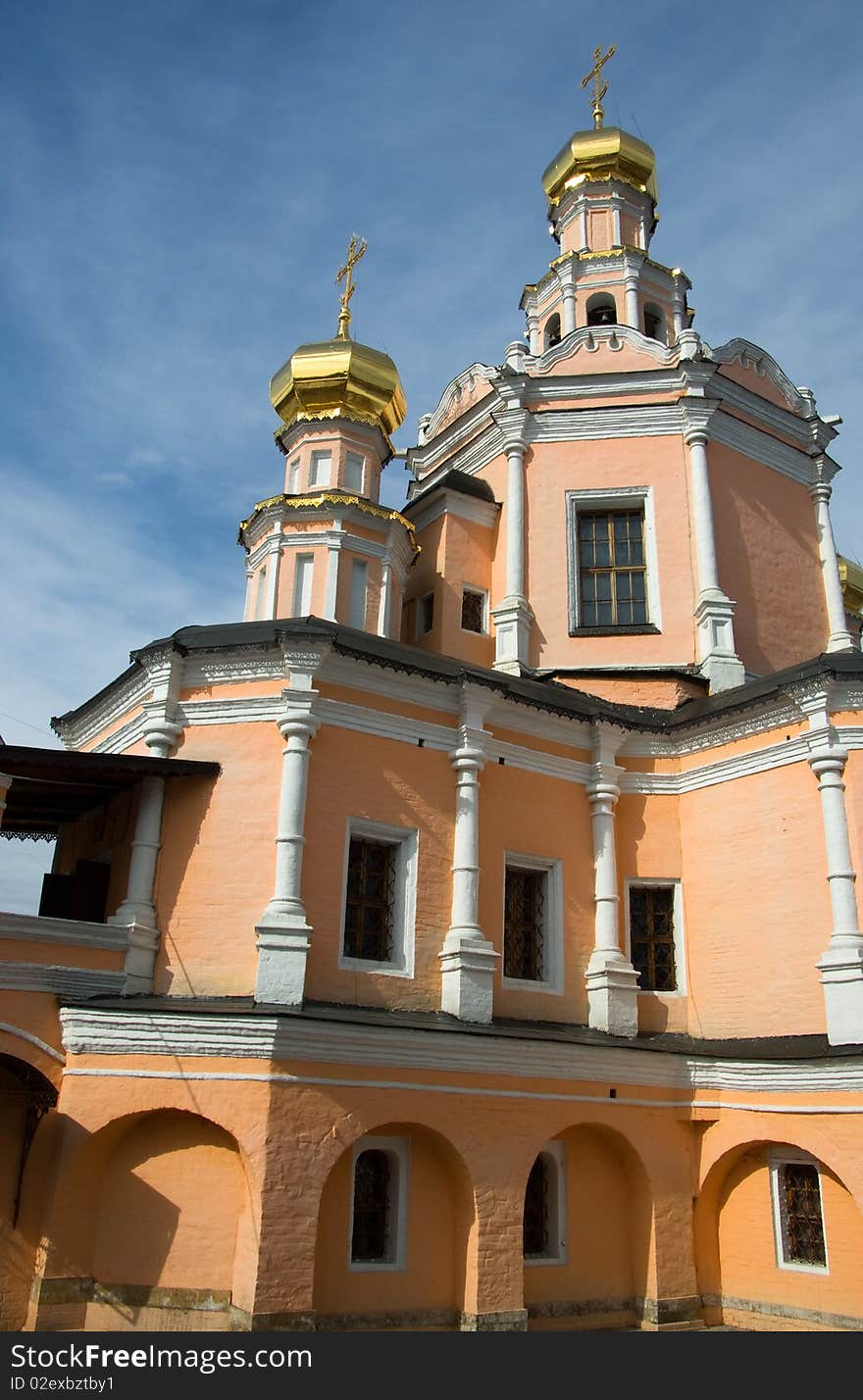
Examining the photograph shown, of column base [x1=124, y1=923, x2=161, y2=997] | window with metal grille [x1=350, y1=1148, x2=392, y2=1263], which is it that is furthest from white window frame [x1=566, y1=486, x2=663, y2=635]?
window with metal grille [x1=350, y1=1148, x2=392, y2=1263]

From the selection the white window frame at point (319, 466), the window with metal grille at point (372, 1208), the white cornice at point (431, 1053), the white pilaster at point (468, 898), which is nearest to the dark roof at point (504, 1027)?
the white cornice at point (431, 1053)

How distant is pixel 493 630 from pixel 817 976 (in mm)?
7151

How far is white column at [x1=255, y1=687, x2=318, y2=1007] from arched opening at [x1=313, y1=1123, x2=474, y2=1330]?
166 centimetres

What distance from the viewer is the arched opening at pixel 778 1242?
1075 centimetres

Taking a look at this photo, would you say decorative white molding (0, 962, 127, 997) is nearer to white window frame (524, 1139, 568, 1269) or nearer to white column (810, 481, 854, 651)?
white window frame (524, 1139, 568, 1269)

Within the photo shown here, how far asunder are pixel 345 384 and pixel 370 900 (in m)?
9.45

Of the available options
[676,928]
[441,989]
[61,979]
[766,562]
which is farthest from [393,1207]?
[766,562]

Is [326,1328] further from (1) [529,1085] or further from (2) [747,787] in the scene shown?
(2) [747,787]

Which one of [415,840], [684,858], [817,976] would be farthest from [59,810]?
[817,976]

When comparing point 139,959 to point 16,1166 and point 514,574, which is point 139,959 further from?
point 514,574

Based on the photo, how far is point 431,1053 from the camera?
10602 mm

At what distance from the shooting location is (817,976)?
11617 mm

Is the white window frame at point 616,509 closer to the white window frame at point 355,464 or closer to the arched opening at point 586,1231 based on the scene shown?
the white window frame at point 355,464

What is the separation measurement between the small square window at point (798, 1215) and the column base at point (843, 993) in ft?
4.64
